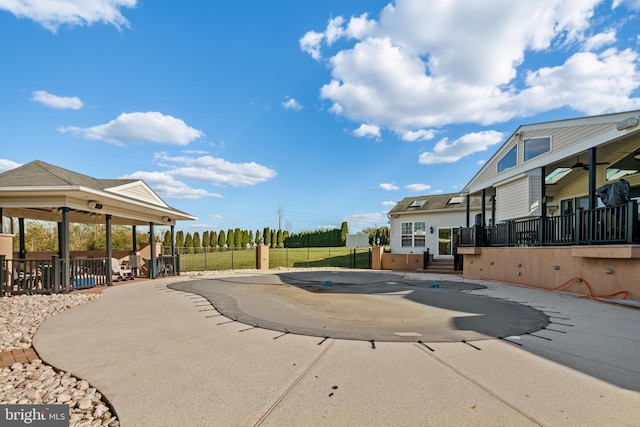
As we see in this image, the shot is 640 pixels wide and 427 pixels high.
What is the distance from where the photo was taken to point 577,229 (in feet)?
28.9

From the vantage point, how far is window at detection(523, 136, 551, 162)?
11.3 meters

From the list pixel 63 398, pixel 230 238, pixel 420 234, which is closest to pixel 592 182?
pixel 63 398

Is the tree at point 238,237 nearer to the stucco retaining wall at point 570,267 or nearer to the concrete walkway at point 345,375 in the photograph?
the stucco retaining wall at point 570,267

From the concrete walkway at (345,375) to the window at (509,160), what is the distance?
8956mm

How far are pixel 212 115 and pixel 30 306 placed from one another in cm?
1245

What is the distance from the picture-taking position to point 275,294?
8805 mm

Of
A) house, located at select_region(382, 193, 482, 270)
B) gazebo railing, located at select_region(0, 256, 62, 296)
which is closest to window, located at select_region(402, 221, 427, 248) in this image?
house, located at select_region(382, 193, 482, 270)

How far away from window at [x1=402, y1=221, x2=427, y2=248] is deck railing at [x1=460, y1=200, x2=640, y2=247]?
6.51 metres

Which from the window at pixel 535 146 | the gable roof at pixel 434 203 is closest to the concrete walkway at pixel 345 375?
the window at pixel 535 146

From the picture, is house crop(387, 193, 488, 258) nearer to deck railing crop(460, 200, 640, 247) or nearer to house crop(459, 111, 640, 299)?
house crop(459, 111, 640, 299)

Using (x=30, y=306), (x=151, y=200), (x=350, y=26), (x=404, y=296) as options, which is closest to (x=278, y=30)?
(x=350, y=26)

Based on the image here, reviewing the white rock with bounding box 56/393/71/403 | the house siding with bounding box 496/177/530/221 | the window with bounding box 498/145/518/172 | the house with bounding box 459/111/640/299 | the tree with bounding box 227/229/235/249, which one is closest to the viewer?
the white rock with bounding box 56/393/71/403

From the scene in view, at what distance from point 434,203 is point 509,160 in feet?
25.0

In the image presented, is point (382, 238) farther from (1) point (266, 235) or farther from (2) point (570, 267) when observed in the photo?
(2) point (570, 267)
